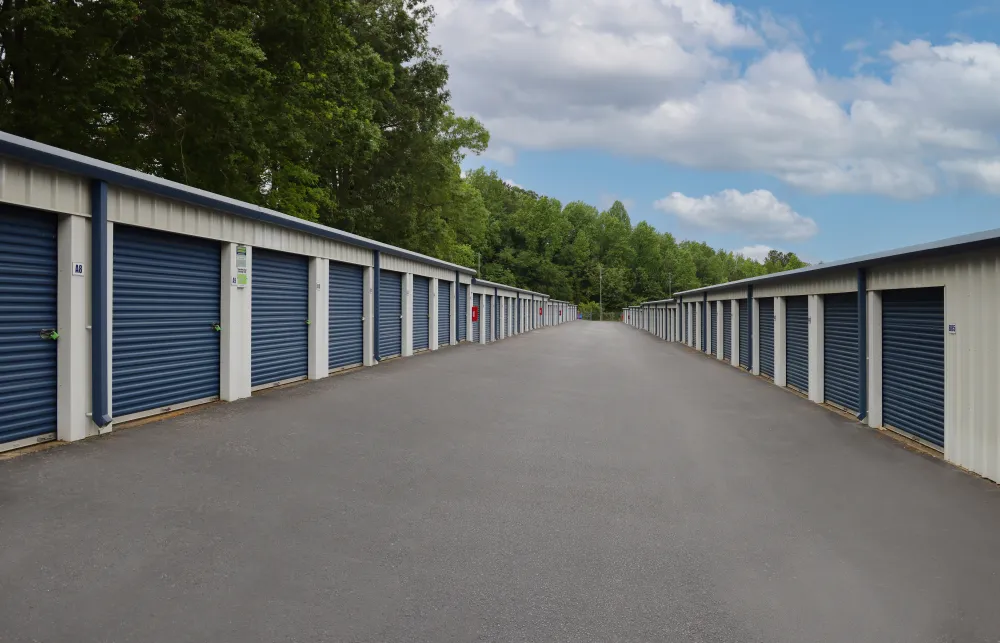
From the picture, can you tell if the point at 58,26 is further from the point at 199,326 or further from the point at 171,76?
the point at 199,326

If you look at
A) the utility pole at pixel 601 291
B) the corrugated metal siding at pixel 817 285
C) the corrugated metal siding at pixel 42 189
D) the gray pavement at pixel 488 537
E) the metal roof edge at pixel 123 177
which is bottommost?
the gray pavement at pixel 488 537

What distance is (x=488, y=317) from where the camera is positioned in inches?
1451

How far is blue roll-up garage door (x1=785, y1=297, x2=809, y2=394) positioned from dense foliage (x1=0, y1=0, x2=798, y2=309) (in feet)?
53.0

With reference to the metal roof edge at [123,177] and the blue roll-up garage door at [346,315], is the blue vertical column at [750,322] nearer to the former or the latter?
the blue roll-up garage door at [346,315]

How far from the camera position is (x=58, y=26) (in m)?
14.5

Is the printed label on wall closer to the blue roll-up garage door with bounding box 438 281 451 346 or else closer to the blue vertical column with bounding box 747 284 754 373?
the blue vertical column with bounding box 747 284 754 373

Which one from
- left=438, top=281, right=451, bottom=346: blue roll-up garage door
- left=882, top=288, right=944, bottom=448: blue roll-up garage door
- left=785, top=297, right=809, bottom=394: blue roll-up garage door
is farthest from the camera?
left=438, top=281, right=451, bottom=346: blue roll-up garage door

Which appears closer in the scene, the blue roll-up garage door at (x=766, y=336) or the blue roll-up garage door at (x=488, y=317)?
the blue roll-up garage door at (x=766, y=336)

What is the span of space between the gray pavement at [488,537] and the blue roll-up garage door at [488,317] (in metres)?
26.0

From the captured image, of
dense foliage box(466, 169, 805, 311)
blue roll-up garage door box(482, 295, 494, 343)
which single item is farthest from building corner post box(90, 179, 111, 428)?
dense foliage box(466, 169, 805, 311)

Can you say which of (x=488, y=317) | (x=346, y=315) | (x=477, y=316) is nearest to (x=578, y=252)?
(x=488, y=317)

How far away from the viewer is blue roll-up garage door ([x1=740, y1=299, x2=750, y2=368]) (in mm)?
20945

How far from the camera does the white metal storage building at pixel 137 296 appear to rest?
7.23 m

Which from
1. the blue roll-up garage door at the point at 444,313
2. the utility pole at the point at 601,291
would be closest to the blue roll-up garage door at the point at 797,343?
the blue roll-up garage door at the point at 444,313
